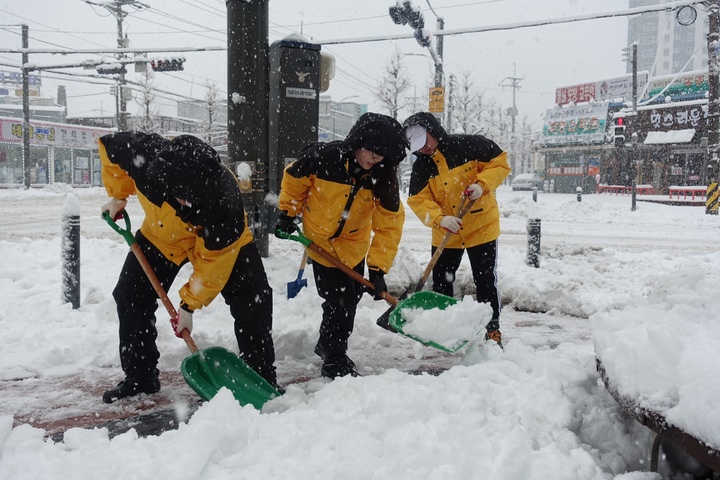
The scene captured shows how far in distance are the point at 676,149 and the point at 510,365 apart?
3035 centimetres

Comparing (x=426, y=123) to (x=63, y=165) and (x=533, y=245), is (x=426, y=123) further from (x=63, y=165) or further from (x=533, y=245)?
(x=63, y=165)

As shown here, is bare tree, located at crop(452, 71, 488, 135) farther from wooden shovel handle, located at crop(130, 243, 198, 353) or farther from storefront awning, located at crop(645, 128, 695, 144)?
wooden shovel handle, located at crop(130, 243, 198, 353)

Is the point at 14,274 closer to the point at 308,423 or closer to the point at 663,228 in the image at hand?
the point at 308,423

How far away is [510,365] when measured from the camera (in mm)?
2869

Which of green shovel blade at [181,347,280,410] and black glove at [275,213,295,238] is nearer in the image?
green shovel blade at [181,347,280,410]

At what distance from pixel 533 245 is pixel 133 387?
4877 mm

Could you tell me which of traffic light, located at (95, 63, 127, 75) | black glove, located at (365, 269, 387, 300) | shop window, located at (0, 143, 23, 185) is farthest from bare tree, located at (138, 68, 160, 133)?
black glove, located at (365, 269, 387, 300)

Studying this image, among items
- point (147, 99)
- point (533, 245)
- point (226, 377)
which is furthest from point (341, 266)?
point (147, 99)

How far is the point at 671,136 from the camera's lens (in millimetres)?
28156

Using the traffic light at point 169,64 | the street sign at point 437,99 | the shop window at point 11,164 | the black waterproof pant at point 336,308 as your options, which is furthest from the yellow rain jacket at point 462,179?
the shop window at point 11,164

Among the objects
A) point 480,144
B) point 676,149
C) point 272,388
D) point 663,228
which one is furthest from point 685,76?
point 272,388

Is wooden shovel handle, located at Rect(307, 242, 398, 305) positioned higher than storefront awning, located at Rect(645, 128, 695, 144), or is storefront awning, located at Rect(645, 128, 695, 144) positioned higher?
storefront awning, located at Rect(645, 128, 695, 144)

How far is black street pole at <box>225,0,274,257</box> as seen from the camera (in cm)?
509

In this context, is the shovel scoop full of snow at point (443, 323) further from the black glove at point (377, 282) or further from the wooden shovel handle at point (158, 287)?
the wooden shovel handle at point (158, 287)
